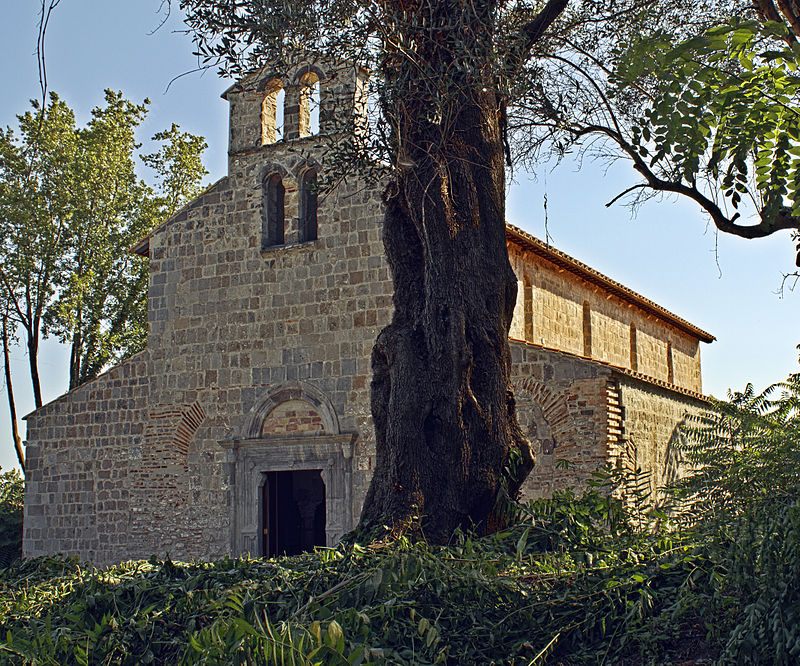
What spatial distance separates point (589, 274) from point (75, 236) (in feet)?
42.7

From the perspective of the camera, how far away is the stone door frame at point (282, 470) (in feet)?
43.3

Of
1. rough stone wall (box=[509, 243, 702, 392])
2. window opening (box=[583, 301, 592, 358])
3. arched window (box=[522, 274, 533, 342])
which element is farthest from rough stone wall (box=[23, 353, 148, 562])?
window opening (box=[583, 301, 592, 358])

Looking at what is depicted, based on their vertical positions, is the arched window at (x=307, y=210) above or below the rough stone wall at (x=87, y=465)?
above

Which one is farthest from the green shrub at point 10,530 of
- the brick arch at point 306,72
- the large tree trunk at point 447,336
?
the large tree trunk at point 447,336

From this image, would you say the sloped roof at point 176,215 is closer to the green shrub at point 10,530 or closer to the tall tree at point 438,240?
the green shrub at point 10,530

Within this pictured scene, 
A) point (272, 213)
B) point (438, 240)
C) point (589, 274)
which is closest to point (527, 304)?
point (589, 274)

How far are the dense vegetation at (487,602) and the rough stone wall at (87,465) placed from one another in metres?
9.20

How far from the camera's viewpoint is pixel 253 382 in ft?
46.4

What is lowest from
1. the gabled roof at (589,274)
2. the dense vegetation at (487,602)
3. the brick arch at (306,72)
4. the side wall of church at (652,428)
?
the dense vegetation at (487,602)

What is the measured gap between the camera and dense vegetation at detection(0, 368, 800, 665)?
3914 millimetres

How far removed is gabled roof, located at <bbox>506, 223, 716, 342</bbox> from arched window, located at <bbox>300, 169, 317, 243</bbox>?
10.0 ft

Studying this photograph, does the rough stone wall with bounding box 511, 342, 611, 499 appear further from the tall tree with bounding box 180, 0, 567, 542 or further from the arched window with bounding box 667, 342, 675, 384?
the arched window with bounding box 667, 342, 675, 384

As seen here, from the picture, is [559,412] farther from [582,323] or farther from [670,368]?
[670,368]

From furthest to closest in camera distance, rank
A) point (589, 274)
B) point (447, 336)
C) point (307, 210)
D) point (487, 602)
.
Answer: point (589, 274) < point (307, 210) < point (447, 336) < point (487, 602)
